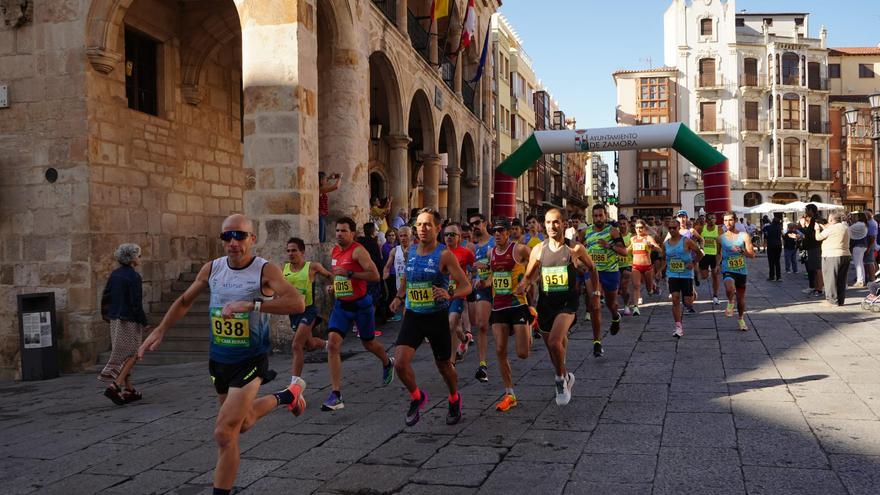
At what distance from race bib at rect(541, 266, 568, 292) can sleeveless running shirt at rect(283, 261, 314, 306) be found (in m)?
2.37

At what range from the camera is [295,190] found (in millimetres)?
9859

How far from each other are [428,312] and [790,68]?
5305cm

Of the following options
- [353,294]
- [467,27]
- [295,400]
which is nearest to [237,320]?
[295,400]

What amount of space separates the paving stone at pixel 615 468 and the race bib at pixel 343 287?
2.94m

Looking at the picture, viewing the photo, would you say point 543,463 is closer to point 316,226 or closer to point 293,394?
point 293,394

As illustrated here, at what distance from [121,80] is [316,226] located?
3.88 metres

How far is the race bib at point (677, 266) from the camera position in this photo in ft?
33.9

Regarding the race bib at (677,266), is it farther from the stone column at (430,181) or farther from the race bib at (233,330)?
the stone column at (430,181)

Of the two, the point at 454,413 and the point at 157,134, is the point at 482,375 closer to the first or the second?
the point at 454,413

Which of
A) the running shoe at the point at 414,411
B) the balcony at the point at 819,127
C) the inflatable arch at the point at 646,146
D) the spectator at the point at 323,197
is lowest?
the running shoe at the point at 414,411

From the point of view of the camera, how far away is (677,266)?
1038 centimetres

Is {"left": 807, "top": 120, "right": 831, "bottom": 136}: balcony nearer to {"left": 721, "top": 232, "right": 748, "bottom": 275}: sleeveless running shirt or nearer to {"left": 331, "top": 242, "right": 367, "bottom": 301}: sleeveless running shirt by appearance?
{"left": 721, "top": 232, "right": 748, "bottom": 275}: sleeveless running shirt

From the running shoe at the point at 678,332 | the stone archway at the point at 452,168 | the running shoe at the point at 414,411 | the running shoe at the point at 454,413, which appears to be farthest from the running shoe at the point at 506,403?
the stone archway at the point at 452,168

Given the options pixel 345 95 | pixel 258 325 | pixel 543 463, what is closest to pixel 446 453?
pixel 543 463
